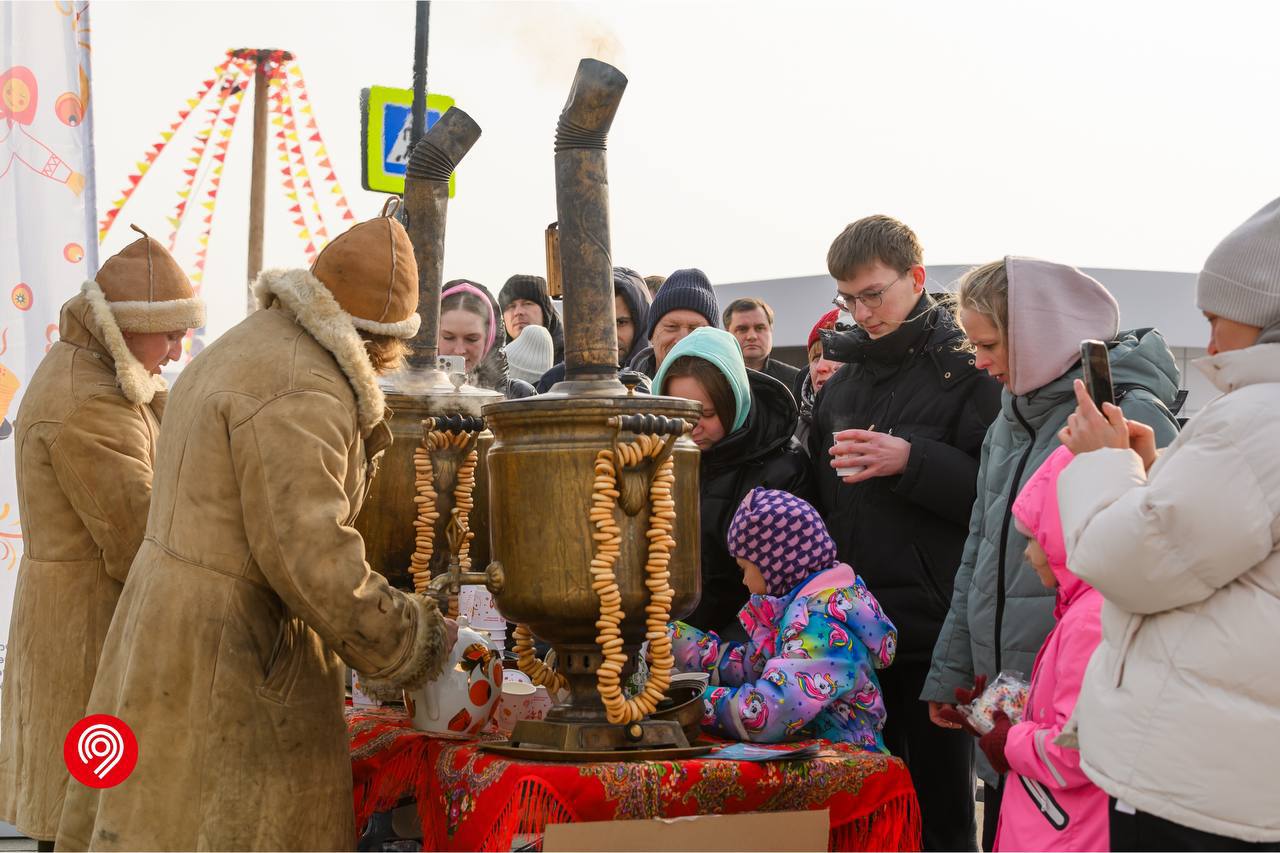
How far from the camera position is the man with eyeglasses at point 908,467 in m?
3.52

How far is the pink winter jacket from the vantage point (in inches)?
99.3

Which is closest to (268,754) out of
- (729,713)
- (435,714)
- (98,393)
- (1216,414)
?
(435,714)

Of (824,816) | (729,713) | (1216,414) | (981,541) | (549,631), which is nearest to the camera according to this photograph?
(1216,414)

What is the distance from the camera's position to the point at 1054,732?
8.30 ft

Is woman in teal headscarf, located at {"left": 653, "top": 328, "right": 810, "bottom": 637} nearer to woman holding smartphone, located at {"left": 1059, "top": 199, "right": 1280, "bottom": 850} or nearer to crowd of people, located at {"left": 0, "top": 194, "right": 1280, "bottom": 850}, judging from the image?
crowd of people, located at {"left": 0, "top": 194, "right": 1280, "bottom": 850}

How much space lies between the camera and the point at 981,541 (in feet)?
10.8

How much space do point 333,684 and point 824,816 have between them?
1.08m

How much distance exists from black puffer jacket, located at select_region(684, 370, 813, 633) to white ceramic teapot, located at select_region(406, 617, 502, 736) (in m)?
0.65

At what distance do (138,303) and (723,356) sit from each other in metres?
1.77

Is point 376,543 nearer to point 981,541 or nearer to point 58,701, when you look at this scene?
point 58,701

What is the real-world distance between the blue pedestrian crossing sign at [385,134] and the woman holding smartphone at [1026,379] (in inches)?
211

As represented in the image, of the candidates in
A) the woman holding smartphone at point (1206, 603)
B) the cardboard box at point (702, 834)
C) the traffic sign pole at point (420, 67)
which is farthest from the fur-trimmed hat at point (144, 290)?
the traffic sign pole at point (420, 67)

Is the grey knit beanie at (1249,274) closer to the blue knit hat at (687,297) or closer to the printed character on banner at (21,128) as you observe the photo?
the blue knit hat at (687,297)

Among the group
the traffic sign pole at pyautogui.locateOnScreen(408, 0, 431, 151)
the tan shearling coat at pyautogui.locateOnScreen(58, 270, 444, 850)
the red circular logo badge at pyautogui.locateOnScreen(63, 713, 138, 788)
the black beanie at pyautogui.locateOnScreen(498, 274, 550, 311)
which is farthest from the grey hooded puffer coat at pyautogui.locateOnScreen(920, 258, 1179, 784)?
the traffic sign pole at pyautogui.locateOnScreen(408, 0, 431, 151)
